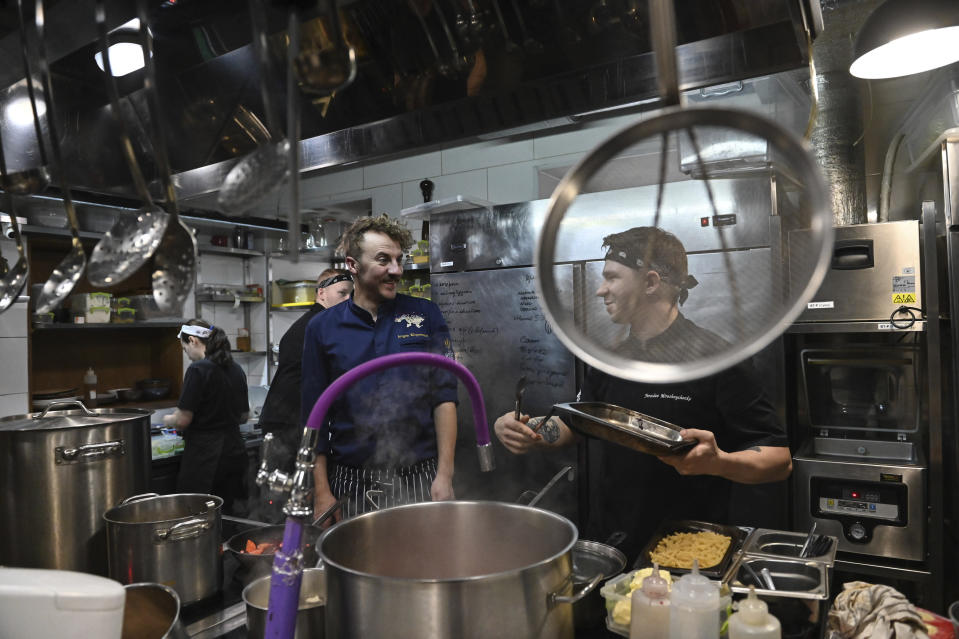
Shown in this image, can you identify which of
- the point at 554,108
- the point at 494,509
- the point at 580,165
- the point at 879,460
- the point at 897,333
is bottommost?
the point at 879,460

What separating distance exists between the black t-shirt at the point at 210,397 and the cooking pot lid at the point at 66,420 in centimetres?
236

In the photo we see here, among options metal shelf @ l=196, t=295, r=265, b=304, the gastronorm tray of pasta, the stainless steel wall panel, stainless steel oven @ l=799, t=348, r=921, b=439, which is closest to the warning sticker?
stainless steel oven @ l=799, t=348, r=921, b=439

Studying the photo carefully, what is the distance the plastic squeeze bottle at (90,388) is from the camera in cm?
435

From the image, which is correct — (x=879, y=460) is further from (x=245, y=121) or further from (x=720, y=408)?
(x=245, y=121)

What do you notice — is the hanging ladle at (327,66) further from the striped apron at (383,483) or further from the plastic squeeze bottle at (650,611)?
the striped apron at (383,483)

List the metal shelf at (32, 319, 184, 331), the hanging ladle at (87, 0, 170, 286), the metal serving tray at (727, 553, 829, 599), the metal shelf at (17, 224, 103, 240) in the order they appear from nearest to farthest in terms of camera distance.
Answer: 1. the hanging ladle at (87, 0, 170, 286)
2. the metal serving tray at (727, 553, 829, 599)
3. the metal shelf at (17, 224, 103, 240)
4. the metal shelf at (32, 319, 184, 331)

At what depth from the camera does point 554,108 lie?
1.23m

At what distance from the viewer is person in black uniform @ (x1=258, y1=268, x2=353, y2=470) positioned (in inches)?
113

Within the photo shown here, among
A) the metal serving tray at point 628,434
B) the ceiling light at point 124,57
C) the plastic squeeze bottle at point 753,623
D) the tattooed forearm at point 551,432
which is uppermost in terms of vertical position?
the ceiling light at point 124,57

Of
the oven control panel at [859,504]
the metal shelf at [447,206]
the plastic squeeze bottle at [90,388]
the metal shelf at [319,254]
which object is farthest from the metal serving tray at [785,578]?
the plastic squeeze bottle at [90,388]

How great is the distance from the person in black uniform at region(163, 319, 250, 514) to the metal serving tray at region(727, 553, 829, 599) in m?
3.26

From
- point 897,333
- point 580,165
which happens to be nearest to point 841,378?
point 897,333

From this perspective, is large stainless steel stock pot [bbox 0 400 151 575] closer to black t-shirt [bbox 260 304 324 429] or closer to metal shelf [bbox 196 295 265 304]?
black t-shirt [bbox 260 304 324 429]

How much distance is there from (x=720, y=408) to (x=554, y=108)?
1.02m
